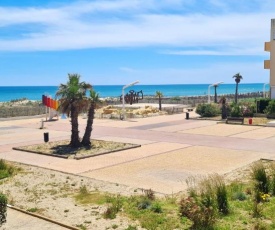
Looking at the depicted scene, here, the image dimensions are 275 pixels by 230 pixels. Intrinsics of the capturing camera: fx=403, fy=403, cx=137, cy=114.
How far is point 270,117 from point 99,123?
1595 cm

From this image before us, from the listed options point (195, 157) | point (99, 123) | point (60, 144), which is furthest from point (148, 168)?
point (99, 123)

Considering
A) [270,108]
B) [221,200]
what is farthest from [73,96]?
[270,108]

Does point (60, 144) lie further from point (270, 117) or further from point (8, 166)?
point (270, 117)

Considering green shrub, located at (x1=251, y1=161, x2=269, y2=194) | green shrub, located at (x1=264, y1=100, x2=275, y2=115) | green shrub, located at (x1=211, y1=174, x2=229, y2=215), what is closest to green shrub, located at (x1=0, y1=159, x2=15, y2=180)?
green shrub, located at (x1=211, y1=174, x2=229, y2=215)

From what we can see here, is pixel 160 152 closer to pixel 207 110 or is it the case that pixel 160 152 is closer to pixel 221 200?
pixel 221 200

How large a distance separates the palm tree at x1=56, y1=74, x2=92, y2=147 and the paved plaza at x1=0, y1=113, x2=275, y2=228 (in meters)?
3.05

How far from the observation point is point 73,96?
73.4ft

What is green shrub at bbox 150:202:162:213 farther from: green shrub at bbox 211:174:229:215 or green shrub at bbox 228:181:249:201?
green shrub at bbox 228:181:249:201

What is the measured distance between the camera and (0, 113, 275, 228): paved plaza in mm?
16234

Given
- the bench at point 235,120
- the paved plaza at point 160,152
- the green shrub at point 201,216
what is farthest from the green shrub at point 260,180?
the bench at point 235,120

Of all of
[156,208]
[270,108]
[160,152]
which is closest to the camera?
[156,208]

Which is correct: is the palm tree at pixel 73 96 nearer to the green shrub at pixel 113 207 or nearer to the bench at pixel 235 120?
the green shrub at pixel 113 207

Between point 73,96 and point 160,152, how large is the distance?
226 inches

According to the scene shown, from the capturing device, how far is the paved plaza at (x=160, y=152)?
1623 cm
